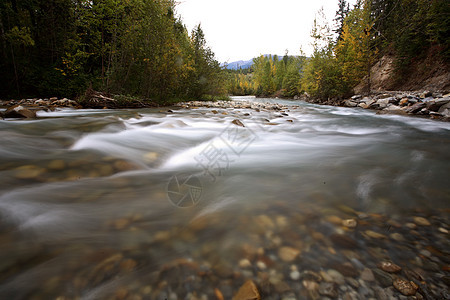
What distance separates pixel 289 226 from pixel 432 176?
78.6 inches

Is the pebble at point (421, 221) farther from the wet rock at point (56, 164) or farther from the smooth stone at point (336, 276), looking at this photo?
the wet rock at point (56, 164)

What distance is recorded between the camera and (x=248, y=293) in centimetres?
81

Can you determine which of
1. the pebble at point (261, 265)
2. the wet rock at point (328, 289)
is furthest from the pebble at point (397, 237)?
the pebble at point (261, 265)

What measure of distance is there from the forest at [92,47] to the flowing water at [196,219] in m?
8.14

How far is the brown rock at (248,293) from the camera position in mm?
797

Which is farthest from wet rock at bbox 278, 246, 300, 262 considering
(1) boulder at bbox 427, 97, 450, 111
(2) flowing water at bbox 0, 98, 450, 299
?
(1) boulder at bbox 427, 97, 450, 111

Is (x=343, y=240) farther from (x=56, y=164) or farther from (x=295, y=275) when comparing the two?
(x=56, y=164)

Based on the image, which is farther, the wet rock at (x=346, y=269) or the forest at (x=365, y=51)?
the forest at (x=365, y=51)

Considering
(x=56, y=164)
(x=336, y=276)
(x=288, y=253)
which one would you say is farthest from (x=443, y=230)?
(x=56, y=164)

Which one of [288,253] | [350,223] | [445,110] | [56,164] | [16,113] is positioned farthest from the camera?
[445,110]

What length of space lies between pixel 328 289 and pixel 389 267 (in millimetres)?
347

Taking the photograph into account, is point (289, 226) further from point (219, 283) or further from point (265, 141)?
point (265, 141)

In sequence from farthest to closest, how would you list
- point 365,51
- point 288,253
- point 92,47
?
point 365,51 < point 92,47 < point 288,253

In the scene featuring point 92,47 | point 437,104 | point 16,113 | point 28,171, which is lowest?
point 28,171
